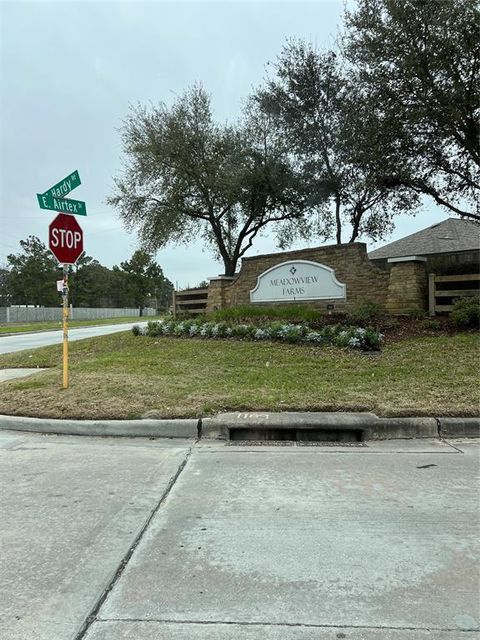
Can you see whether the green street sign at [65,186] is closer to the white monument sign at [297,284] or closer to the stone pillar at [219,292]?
the white monument sign at [297,284]

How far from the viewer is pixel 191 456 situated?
538 cm

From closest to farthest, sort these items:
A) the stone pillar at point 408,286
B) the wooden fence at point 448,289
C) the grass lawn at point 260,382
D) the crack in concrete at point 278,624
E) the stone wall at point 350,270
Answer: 1. the crack in concrete at point 278,624
2. the grass lawn at point 260,382
3. the wooden fence at point 448,289
4. the stone pillar at point 408,286
5. the stone wall at point 350,270

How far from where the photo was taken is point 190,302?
17.4 meters

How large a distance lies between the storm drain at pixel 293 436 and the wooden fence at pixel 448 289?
6408 millimetres

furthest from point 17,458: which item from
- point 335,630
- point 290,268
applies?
point 290,268

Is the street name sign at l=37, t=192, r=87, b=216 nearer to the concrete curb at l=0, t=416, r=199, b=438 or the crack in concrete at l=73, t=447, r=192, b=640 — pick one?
the concrete curb at l=0, t=416, r=199, b=438

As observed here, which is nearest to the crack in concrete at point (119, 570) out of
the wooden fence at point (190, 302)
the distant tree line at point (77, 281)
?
the wooden fence at point (190, 302)

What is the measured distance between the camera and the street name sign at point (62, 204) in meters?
7.79

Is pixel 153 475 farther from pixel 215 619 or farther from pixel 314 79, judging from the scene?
pixel 314 79

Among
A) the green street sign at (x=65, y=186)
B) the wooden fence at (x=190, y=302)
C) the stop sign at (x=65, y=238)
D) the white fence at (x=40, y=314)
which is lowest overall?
the white fence at (x=40, y=314)

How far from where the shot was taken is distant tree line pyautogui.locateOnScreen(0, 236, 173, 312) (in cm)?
6297

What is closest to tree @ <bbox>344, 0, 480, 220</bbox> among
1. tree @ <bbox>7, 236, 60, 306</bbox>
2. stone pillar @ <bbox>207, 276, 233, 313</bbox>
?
stone pillar @ <bbox>207, 276, 233, 313</bbox>

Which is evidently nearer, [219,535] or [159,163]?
[219,535]

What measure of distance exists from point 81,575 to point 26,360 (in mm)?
10933
